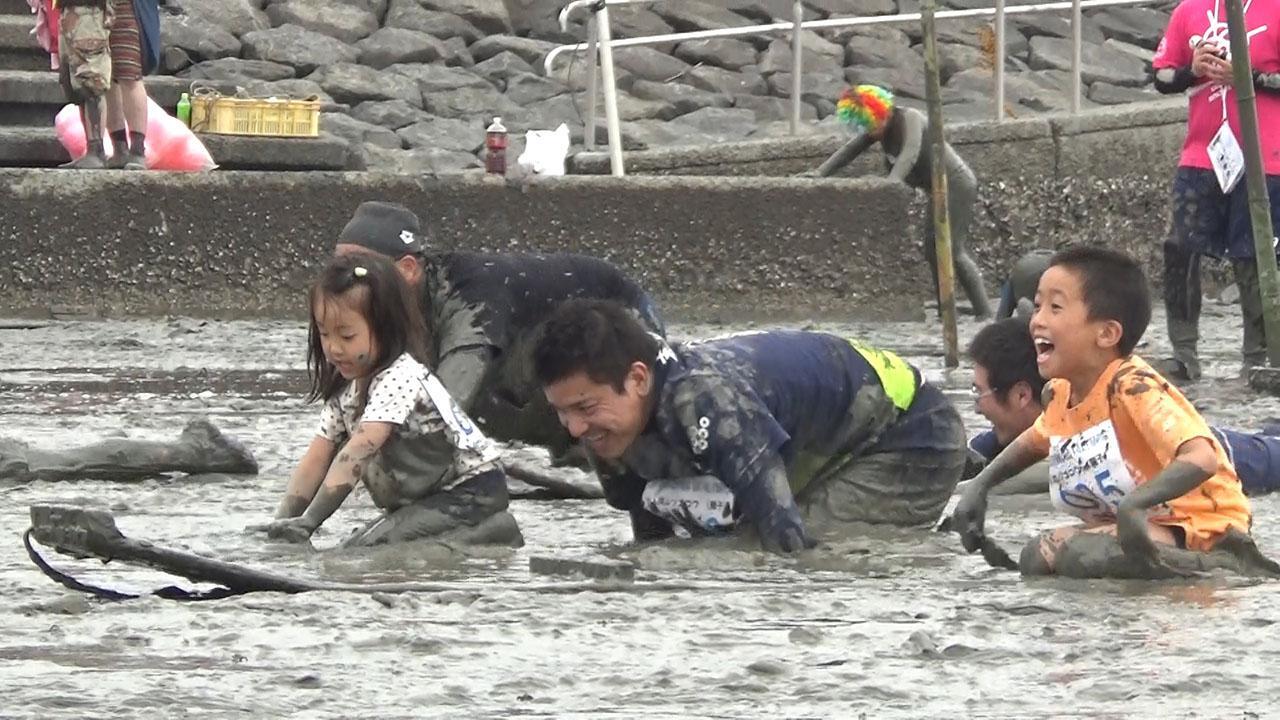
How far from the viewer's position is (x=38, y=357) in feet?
36.9

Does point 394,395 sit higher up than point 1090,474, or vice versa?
point 394,395

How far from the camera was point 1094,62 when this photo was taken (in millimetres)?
20250

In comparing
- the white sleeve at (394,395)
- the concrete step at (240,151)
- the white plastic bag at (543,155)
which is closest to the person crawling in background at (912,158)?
the white plastic bag at (543,155)

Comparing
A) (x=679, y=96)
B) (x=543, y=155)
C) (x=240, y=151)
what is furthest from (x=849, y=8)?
(x=240, y=151)

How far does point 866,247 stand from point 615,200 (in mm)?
1344

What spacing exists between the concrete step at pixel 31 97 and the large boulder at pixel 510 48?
4060 millimetres

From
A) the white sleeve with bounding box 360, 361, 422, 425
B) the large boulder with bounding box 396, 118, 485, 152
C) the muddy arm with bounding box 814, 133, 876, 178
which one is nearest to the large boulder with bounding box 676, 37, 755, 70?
the large boulder with bounding box 396, 118, 485, 152

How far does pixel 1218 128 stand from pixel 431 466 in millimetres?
4840

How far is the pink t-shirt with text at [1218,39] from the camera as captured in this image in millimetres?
10266

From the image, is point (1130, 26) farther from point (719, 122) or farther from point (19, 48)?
point (19, 48)

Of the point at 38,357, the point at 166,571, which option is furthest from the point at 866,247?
the point at 166,571

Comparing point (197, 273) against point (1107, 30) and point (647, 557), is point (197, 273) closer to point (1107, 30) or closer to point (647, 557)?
point (647, 557)

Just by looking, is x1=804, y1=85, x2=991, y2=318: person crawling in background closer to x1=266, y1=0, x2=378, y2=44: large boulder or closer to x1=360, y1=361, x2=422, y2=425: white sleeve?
x1=266, y1=0, x2=378, y2=44: large boulder

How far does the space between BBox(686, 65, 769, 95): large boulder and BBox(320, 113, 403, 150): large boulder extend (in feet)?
9.05
